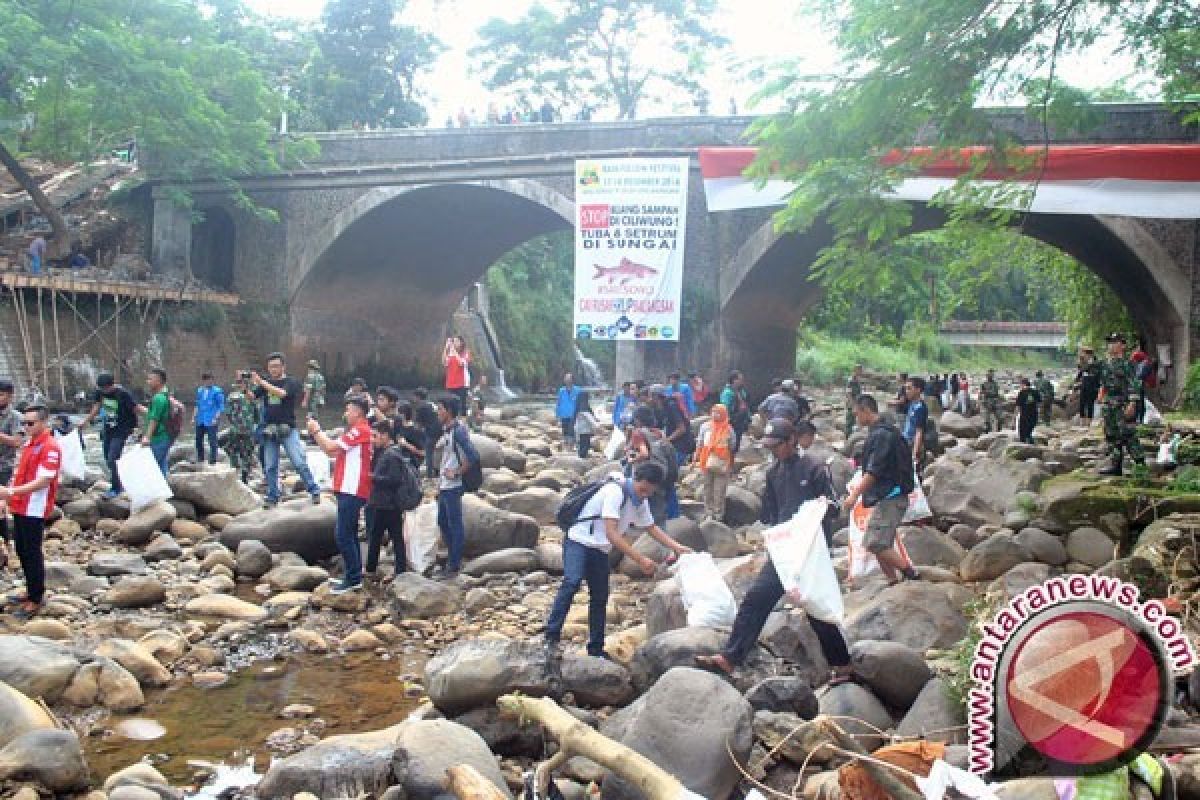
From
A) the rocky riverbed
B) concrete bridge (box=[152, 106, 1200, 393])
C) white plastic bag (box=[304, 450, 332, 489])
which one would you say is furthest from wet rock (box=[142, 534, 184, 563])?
concrete bridge (box=[152, 106, 1200, 393])

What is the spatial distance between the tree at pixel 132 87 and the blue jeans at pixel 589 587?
60.0 ft

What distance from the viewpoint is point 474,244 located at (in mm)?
25875

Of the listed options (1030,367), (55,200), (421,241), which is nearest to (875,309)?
(1030,367)

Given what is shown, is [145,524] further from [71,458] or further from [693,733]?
[693,733]

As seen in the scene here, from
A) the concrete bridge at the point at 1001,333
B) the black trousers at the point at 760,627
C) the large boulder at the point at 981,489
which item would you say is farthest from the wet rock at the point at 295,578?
the concrete bridge at the point at 1001,333

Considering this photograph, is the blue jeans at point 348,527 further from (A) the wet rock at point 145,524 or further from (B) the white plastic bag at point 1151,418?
(B) the white plastic bag at point 1151,418

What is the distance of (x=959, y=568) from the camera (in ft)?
23.8

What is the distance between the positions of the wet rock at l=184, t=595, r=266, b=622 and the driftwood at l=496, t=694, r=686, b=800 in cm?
354

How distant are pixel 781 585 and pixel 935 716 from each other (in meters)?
0.90

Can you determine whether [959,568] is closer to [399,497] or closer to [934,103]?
[934,103]

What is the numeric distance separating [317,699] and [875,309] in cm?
4378

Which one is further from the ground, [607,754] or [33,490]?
[33,490]

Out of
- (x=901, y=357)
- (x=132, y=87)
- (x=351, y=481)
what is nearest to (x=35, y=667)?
(x=351, y=481)

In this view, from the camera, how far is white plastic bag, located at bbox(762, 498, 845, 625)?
4457 mm
